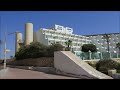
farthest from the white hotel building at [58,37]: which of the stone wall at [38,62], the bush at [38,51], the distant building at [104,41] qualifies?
the stone wall at [38,62]

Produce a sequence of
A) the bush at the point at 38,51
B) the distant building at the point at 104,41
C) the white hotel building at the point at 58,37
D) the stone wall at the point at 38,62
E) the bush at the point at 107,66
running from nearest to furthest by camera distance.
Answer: the bush at the point at 107,66 → the stone wall at the point at 38,62 → the bush at the point at 38,51 → the white hotel building at the point at 58,37 → the distant building at the point at 104,41

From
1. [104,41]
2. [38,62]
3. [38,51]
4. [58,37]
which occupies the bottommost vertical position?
[38,62]

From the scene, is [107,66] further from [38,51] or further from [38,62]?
[38,51]

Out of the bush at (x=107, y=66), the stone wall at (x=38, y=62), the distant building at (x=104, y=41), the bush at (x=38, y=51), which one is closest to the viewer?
the bush at (x=107, y=66)

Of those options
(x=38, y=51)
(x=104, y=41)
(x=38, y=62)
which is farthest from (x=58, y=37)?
(x=38, y=62)

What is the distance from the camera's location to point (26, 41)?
34.0 meters

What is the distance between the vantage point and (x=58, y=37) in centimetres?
4034

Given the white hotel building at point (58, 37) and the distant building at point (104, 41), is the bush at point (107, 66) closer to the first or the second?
the white hotel building at point (58, 37)

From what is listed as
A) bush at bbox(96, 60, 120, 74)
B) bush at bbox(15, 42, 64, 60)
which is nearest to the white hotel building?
bush at bbox(15, 42, 64, 60)

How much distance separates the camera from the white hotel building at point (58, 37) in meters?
36.0

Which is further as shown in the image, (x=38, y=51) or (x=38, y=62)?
(x=38, y=51)

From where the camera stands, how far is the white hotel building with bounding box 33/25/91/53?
35991 mm

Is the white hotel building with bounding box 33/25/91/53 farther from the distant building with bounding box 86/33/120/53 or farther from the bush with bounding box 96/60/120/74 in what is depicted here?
the bush with bounding box 96/60/120/74

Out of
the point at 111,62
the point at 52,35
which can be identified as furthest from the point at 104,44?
the point at 111,62
